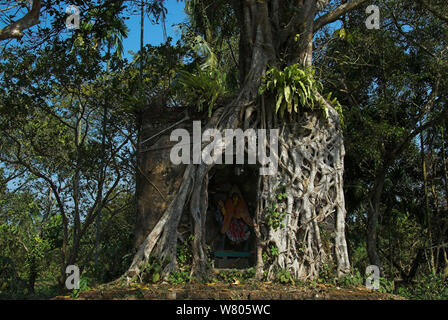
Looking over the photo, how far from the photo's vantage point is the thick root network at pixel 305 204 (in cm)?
749

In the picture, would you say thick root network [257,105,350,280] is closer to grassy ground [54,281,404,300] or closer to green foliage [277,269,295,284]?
green foliage [277,269,295,284]

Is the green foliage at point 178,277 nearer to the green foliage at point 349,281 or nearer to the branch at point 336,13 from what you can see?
the green foliage at point 349,281

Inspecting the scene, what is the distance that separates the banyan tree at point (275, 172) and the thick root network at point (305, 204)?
0.02 meters

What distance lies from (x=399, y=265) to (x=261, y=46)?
368 inches

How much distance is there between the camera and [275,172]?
8.08 metres

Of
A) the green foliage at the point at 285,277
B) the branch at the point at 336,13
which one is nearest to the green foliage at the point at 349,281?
the green foliage at the point at 285,277

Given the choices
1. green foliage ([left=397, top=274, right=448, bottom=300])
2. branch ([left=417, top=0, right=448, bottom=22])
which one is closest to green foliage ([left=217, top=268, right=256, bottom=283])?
green foliage ([left=397, top=274, right=448, bottom=300])

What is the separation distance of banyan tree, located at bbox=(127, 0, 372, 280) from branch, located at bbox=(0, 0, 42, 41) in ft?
10.6

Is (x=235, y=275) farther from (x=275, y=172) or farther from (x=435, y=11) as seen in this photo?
(x=435, y=11)

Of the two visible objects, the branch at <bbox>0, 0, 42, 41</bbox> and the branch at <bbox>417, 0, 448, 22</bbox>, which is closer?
the branch at <bbox>0, 0, 42, 41</bbox>

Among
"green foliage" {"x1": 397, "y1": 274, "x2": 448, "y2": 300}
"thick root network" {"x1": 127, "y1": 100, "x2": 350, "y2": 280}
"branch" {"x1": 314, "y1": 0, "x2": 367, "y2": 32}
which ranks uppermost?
"branch" {"x1": 314, "y1": 0, "x2": 367, "y2": 32}

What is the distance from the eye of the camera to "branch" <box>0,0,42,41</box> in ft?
17.9

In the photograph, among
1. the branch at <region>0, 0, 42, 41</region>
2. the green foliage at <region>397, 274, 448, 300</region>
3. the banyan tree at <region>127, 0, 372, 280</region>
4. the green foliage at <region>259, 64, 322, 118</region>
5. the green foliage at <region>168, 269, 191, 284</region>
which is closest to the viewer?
the branch at <region>0, 0, 42, 41</region>

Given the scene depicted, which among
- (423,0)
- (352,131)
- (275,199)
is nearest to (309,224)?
(275,199)
